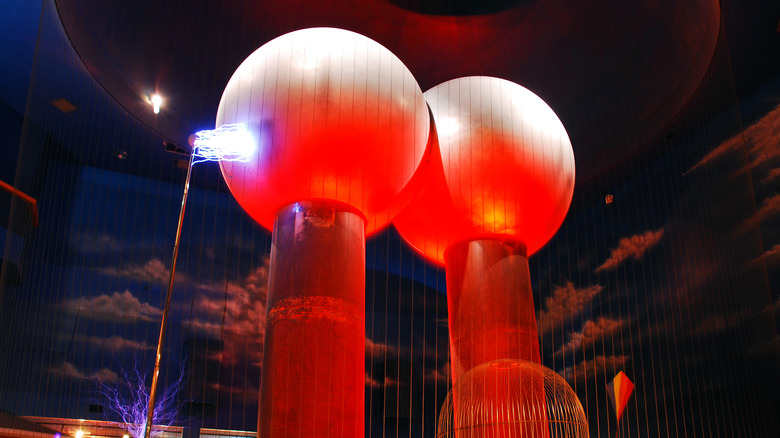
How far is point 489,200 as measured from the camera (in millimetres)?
11273

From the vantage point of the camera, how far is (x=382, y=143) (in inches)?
386

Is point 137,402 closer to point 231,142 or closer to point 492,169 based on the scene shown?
point 231,142

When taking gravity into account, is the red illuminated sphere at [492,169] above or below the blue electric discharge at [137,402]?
above

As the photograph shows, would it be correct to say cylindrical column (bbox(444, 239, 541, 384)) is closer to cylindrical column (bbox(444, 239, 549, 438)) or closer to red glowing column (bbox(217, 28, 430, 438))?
cylindrical column (bbox(444, 239, 549, 438))

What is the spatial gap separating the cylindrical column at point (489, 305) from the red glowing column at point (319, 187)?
6.56ft

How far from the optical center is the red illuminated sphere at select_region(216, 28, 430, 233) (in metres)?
9.49

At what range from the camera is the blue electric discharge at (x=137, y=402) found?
1667 cm

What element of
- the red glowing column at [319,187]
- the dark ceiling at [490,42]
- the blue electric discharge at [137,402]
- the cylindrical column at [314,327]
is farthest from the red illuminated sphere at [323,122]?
the blue electric discharge at [137,402]

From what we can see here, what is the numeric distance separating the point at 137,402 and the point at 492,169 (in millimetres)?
11383

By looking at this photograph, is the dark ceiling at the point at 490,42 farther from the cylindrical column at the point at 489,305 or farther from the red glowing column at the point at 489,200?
the cylindrical column at the point at 489,305

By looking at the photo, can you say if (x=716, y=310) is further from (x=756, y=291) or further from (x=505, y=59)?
(x=505, y=59)

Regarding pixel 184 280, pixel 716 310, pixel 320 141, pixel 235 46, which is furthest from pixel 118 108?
pixel 716 310

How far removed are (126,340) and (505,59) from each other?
40.4 feet

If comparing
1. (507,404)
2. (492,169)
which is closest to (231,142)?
(492,169)
